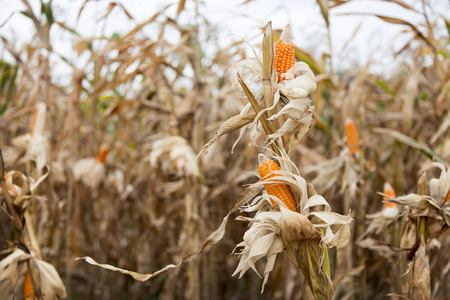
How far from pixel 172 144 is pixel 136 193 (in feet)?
2.59

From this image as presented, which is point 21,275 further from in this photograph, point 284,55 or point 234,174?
point 234,174

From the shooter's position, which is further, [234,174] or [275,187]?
[234,174]

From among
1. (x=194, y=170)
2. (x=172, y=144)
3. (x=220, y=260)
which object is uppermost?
(x=172, y=144)

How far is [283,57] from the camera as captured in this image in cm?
73

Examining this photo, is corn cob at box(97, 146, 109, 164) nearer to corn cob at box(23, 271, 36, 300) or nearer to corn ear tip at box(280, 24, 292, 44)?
corn cob at box(23, 271, 36, 300)

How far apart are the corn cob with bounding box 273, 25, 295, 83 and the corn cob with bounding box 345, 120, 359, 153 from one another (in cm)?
79

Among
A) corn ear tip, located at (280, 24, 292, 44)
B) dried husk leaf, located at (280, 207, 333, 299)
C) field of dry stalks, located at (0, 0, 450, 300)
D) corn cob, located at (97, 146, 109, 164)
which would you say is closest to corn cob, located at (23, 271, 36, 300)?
field of dry stalks, located at (0, 0, 450, 300)

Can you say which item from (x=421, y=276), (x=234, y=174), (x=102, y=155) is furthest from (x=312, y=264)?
(x=102, y=155)

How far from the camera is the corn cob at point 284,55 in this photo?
0.72m

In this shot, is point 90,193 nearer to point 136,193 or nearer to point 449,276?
point 136,193

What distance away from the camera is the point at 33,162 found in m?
1.55

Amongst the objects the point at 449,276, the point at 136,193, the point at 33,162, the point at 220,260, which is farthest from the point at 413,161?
the point at 33,162

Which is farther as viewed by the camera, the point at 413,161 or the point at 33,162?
the point at 413,161

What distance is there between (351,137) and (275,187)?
0.88 m
